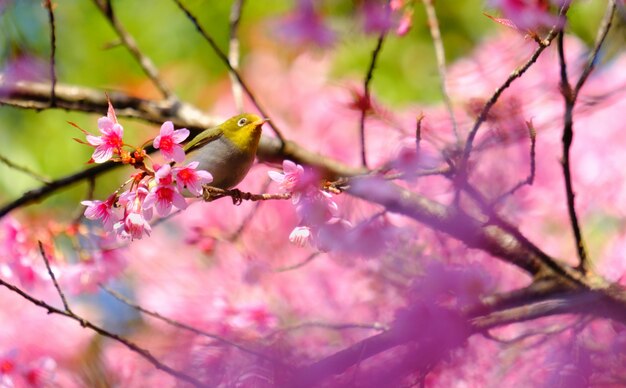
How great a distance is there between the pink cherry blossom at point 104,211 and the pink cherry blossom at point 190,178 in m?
0.10

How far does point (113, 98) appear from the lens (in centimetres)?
169

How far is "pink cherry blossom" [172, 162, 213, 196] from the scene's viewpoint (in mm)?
1026

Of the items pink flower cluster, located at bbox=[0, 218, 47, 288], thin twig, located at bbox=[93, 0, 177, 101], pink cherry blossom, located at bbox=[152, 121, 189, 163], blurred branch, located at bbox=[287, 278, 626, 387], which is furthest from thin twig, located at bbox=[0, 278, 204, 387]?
thin twig, located at bbox=[93, 0, 177, 101]

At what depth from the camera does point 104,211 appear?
105cm

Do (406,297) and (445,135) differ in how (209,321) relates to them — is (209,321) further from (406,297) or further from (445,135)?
(406,297)

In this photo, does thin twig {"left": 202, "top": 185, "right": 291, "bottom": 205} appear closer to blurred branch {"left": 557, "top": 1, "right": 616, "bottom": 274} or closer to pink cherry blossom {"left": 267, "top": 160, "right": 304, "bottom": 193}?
pink cherry blossom {"left": 267, "top": 160, "right": 304, "bottom": 193}

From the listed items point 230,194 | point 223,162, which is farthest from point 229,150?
point 230,194

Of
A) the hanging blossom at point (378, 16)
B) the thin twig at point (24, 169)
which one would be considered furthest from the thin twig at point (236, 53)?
the thin twig at point (24, 169)

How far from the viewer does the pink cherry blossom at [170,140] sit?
3.41ft

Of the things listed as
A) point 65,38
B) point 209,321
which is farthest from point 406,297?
point 65,38

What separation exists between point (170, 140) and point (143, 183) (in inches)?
2.6

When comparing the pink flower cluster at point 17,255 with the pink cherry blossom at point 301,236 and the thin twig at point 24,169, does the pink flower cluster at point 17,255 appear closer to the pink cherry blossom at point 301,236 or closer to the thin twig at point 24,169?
the thin twig at point 24,169

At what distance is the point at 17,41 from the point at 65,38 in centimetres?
227

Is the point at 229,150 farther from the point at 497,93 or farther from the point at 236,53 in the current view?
the point at 236,53
